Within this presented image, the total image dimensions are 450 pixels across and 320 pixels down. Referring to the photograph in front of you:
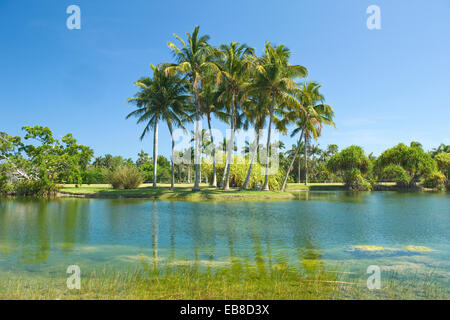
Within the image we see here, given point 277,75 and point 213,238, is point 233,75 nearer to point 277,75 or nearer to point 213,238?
point 277,75

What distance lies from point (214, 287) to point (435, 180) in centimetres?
6100

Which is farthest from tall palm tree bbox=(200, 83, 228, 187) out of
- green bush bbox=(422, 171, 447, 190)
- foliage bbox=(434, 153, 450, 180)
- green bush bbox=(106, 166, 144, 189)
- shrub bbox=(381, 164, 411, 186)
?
foliage bbox=(434, 153, 450, 180)

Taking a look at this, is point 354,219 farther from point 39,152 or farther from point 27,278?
point 39,152

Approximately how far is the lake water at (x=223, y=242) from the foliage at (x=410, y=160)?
1701 inches

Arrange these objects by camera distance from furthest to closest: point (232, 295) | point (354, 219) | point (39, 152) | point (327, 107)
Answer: point (327, 107), point (39, 152), point (354, 219), point (232, 295)

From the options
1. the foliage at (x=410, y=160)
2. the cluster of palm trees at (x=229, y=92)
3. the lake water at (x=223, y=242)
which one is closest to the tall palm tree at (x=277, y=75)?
the cluster of palm trees at (x=229, y=92)

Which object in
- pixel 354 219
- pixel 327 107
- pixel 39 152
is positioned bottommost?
pixel 354 219

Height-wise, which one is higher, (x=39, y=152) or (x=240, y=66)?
(x=240, y=66)

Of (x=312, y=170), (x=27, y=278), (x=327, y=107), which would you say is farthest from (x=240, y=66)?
(x=312, y=170)

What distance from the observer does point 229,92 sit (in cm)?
3388

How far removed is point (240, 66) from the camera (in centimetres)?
3209

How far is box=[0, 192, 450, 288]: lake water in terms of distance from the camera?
328 inches

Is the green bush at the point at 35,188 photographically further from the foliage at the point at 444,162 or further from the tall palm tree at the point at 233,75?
the foliage at the point at 444,162
